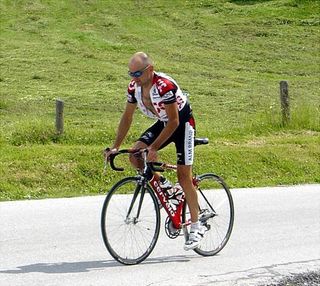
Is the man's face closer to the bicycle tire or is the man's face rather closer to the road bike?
the road bike

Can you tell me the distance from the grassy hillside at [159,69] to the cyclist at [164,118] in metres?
4.19

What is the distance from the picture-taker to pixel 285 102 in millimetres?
16906

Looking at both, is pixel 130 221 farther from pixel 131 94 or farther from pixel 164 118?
pixel 131 94

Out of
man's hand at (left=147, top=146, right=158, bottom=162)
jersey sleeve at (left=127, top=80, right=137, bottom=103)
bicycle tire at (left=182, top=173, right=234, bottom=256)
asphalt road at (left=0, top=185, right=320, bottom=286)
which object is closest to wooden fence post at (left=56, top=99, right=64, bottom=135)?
asphalt road at (left=0, top=185, right=320, bottom=286)

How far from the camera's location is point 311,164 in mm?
14734

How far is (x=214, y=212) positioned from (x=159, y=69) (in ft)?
65.0

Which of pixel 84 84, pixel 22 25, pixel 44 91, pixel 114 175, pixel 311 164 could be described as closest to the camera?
pixel 114 175

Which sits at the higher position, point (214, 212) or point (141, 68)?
point (141, 68)

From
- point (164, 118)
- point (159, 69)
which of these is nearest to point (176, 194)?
point (164, 118)

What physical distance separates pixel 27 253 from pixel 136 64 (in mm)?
2216

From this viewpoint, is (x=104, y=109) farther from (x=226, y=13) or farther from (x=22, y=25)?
(x=226, y=13)

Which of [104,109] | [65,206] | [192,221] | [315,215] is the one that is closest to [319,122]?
[104,109]

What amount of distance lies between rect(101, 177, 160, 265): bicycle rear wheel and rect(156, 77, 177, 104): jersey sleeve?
82 cm

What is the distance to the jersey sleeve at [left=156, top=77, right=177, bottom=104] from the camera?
7.39m
